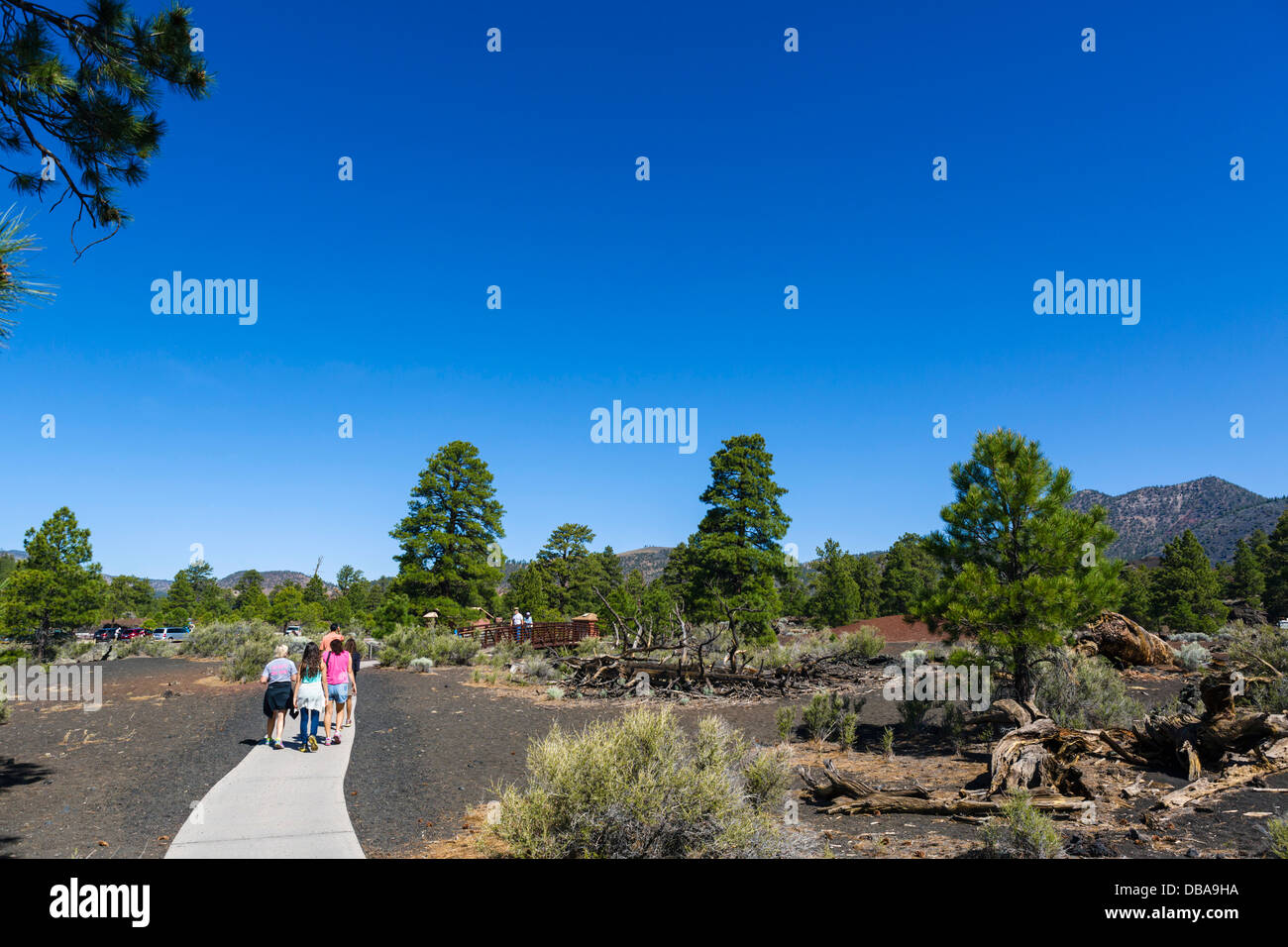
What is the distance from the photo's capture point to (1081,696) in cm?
1120

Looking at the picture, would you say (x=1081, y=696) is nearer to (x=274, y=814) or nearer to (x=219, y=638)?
(x=274, y=814)

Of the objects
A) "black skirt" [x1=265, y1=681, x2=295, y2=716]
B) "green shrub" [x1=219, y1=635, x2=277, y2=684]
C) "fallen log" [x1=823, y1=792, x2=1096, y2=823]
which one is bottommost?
"green shrub" [x1=219, y1=635, x2=277, y2=684]

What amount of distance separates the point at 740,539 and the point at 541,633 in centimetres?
974

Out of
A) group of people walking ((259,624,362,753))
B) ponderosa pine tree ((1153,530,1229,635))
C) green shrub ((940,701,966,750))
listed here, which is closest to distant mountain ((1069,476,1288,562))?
ponderosa pine tree ((1153,530,1229,635))

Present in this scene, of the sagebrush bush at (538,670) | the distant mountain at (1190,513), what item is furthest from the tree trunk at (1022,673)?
the distant mountain at (1190,513)

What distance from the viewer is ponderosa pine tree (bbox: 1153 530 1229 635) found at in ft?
93.7

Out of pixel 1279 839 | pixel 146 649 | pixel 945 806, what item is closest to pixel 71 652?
pixel 146 649

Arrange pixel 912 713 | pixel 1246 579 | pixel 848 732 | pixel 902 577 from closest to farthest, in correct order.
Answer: pixel 848 732 < pixel 912 713 < pixel 1246 579 < pixel 902 577

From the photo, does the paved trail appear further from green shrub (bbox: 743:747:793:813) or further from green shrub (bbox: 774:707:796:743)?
green shrub (bbox: 774:707:796:743)

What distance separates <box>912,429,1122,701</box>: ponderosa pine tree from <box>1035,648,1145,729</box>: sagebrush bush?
0.33 m

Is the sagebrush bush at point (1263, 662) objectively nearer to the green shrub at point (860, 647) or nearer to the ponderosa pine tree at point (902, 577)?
the green shrub at point (860, 647)

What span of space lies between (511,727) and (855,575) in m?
42.4
